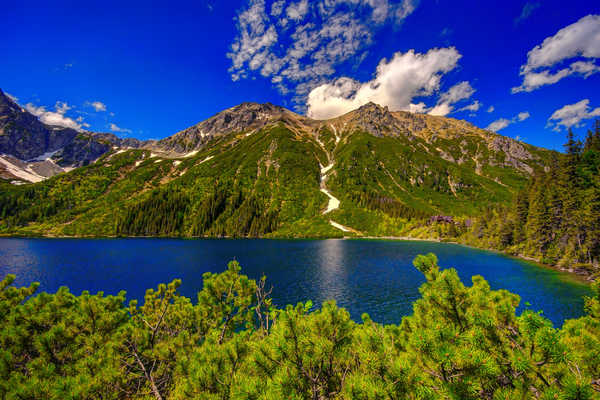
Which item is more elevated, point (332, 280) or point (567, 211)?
point (567, 211)

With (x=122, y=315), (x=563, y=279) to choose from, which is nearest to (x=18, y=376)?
(x=122, y=315)

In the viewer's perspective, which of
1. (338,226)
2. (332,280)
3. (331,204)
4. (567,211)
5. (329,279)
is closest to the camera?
(332,280)

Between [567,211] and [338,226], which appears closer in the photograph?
[567,211]

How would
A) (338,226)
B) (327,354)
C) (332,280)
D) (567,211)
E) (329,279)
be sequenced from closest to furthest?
1. (327,354)
2. (332,280)
3. (329,279)
4. (567,211)
5. (338,226)

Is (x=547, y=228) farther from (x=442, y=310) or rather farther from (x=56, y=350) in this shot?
(x=56, y=350)

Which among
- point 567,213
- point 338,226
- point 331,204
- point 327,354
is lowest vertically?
point 338,226

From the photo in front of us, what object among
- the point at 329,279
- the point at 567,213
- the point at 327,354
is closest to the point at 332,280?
the point at 329,279

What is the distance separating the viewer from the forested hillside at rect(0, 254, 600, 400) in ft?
8.91

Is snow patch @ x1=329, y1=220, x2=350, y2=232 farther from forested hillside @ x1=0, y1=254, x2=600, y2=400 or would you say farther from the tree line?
forested hillside @ x1=0, y1=254, x2=600, y2=400

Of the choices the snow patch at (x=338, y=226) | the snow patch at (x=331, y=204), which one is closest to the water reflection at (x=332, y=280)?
the snow patch at (x=338, y=226)

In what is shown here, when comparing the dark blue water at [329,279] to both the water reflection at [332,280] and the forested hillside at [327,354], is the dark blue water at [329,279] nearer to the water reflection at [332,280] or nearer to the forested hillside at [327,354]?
the water reflection at [332,280]

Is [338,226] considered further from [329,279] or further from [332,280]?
[332,280]

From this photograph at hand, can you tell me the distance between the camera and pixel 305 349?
14.1 ft

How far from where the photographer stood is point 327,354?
444cm
